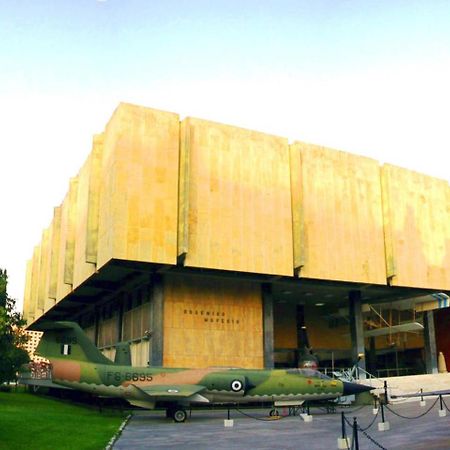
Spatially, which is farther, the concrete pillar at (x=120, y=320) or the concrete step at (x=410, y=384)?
the concrete pillar at (x=120, y=320)

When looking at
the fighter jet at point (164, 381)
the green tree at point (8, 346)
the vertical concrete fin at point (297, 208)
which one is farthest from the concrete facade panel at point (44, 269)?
the fighter jet at point (164, 381)

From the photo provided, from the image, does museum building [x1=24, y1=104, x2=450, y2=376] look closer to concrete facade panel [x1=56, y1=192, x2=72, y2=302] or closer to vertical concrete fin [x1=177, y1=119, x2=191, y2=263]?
vertical concrete fin [x1=177, y1=119, x2=191, y2=263]

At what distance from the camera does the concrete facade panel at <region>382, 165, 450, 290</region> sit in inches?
2034

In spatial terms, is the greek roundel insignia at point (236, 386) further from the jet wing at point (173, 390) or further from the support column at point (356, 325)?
the support column at point (356, 325)

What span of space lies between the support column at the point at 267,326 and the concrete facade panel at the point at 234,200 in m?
3.99

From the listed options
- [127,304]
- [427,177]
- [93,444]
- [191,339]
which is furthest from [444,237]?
[93,444]

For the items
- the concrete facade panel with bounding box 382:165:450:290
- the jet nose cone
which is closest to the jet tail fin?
the jet nose cone

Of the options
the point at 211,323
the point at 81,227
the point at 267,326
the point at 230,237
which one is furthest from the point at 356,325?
the point at 81,227

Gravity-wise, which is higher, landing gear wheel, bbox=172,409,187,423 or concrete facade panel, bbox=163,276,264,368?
concrete facade panel, bbox=163,276,264,368

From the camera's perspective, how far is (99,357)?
105ft

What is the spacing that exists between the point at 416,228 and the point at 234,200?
21.3m

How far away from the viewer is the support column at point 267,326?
4588cm

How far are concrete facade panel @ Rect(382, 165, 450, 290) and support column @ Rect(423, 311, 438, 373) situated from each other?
6.50 metres

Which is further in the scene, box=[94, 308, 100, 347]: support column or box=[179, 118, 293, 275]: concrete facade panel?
box=[94, 308, 100, 347]: support column
